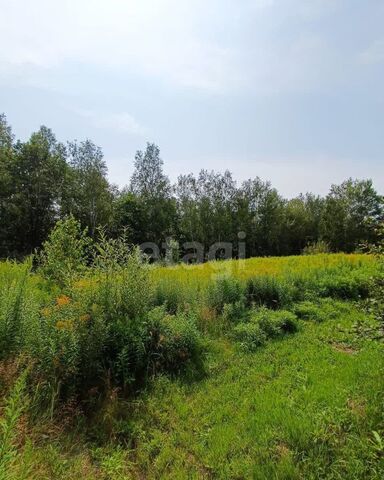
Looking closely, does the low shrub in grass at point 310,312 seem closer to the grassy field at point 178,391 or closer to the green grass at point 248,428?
the grassy field at point 178,391

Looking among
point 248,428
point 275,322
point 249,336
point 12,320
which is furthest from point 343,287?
point 12,320

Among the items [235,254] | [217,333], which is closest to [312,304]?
[217,333]

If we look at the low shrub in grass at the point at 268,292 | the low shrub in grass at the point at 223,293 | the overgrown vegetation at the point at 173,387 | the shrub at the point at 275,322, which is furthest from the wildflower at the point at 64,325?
the low shrub in grass at the point at 268,292

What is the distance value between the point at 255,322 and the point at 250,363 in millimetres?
1240

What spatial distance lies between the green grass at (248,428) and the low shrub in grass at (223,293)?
6.50 ft

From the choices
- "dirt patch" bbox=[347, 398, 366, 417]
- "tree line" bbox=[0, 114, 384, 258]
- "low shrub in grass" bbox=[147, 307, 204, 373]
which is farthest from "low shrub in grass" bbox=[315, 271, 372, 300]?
"tree line" bbox=[0, 114, 384, 258]

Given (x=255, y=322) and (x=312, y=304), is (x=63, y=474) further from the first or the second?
(x=312, y=304)

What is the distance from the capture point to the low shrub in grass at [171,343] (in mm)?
4863

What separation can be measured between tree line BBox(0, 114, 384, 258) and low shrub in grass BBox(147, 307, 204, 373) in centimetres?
2196

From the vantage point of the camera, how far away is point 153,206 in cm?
3266

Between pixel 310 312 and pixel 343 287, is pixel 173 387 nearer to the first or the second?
pixel 310 312

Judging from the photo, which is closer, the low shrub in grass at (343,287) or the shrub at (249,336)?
the shrub at (249,336)

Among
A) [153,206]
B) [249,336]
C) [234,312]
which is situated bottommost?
[249,336]

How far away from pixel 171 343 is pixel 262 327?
2.02 m
